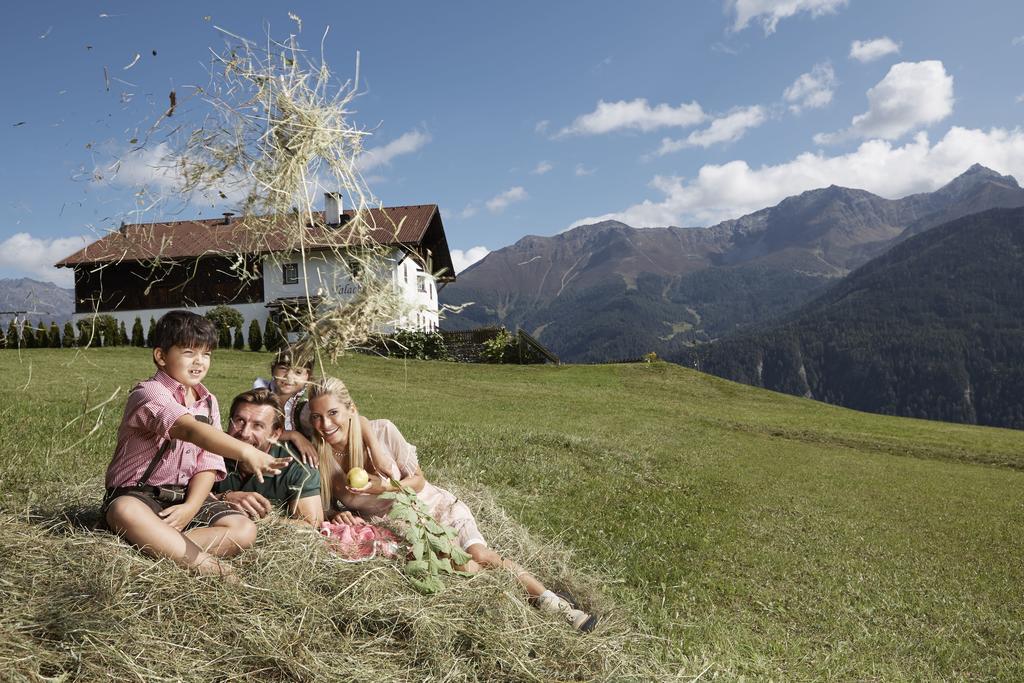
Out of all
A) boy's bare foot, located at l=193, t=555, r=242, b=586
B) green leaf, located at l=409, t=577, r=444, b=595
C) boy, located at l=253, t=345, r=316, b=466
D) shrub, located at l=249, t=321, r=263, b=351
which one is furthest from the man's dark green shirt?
shrub, located at l=249, t=321, r=263, b=351

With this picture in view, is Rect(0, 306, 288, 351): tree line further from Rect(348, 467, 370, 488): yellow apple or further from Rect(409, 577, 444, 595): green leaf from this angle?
Rect(409, 577, 444, 595): green leaf

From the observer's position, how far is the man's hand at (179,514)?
445 cm

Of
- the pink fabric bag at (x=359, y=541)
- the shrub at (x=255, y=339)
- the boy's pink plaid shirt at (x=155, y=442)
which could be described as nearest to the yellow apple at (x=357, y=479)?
the pink fabric bag at (x=359, y=541)

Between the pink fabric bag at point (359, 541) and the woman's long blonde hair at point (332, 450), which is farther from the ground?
the woman's long blonde hair at point (332, 450)

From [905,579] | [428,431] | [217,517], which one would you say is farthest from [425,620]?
[428,431]

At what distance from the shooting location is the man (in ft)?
16.4

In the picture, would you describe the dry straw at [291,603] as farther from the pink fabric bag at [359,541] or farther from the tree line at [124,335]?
the tree line at [124,335]

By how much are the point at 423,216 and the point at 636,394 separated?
67.6 ft

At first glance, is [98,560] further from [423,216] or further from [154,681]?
[423,216]

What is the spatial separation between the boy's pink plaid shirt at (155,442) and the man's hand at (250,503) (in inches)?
9.1

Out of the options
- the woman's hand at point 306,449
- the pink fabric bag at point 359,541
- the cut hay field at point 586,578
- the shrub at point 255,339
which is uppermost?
the shrub at point 255,339

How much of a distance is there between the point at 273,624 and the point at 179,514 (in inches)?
45.2

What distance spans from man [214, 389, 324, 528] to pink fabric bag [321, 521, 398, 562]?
136 mm

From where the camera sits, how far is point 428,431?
531 inches
